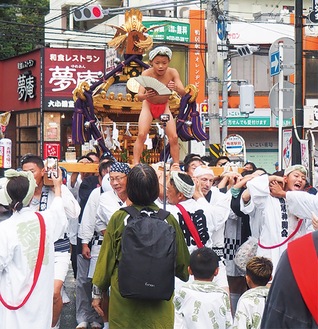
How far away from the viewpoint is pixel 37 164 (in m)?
6.14

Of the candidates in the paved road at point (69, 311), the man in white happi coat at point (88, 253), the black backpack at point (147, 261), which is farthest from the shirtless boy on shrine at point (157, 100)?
the black backpack at point (147, 261)

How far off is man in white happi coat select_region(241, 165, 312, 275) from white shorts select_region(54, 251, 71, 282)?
1.73 metres

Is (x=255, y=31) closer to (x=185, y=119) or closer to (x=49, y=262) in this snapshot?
(x=185, y=119)

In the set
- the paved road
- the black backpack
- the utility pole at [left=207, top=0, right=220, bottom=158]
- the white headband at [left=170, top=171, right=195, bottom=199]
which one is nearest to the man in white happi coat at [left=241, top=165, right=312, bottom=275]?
the white headband at [left=170, top=171, right=195, bottom=199]

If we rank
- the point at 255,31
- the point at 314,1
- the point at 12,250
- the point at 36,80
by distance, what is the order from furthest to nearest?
the point at 255,31 → the point at 36,80 → the point at 314,1 → the point at 12,250

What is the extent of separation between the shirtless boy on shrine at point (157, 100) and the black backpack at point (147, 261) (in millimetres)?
4146

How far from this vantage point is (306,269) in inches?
→ 85.2

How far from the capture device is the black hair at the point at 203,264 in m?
4.66

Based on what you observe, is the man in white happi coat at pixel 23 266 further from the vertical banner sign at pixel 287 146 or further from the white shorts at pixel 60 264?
the vertical banner sign at pixel 287 146

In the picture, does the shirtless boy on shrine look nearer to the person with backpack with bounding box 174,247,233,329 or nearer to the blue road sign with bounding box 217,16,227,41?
the person with backpack with bounding box 174,247,233,329

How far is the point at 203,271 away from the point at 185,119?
5.70 meters

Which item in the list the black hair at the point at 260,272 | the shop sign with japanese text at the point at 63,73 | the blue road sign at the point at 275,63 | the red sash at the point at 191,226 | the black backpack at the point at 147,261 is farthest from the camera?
the shop sign with japanese text at the point at 63,73

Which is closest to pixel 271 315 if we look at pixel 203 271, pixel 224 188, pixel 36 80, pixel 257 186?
pixel 203 271

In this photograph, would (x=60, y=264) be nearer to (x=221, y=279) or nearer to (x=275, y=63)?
(x=221, y=279)
